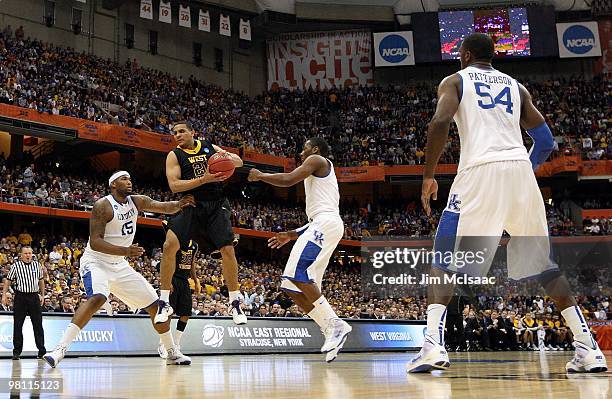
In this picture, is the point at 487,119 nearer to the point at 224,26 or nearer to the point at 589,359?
the point at 589,359

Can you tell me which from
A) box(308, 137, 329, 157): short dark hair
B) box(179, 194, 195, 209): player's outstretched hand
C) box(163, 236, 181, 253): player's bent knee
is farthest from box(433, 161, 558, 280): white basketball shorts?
box(163, 236, 181, 253): player's bent knee

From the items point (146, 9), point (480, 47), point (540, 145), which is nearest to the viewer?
point (480, 47)

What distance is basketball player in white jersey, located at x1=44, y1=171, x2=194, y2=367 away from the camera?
697cm

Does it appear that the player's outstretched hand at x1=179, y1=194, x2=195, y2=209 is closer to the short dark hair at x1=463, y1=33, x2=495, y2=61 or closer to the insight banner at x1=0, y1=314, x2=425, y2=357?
the short dark hair at x1=463, y1=33, x2=495, y2=61

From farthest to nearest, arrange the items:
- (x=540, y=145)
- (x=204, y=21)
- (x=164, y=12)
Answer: (x=204, y=21), (x=164, y=12), (x=540, y=145)

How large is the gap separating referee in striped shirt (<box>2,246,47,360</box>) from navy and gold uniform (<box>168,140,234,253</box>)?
13.6 feet

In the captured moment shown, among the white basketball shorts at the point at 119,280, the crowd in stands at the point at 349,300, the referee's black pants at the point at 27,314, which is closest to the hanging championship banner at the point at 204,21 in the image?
the crowd in stands at the point at 349,300

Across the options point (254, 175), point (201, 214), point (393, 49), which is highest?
point (393, 49)

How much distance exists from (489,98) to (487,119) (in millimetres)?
156

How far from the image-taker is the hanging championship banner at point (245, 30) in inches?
1465

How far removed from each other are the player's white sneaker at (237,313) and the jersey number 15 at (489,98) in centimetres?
367

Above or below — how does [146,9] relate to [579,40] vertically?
above

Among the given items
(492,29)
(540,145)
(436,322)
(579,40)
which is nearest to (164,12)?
(492,29)

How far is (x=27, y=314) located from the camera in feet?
34.3
